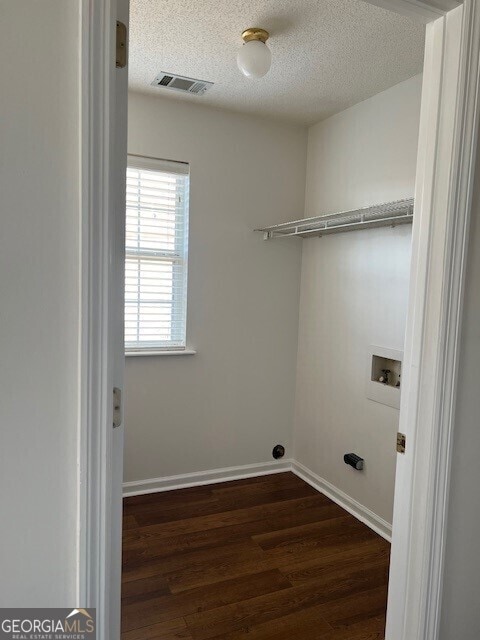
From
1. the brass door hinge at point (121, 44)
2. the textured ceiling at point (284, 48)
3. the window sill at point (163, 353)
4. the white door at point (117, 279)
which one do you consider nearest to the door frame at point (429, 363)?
the white door at point (117, 279)

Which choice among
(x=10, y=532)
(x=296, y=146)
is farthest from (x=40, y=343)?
(x=296, y=146)

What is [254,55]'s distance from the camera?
2016 mm

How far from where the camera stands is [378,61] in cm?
231

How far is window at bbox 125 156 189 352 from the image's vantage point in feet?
9.65

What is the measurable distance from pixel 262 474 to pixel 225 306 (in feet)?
4.21

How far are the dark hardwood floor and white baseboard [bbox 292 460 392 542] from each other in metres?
0.05

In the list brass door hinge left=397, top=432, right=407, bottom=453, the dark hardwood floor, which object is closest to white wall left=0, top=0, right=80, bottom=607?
brass door hinge left=397, top=432, right=407, bottom=453

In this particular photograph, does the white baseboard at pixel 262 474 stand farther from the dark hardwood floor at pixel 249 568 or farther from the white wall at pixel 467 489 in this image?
the white wall at pixel 467 489

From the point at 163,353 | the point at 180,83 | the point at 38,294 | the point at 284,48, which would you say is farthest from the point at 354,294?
the point at 38,294

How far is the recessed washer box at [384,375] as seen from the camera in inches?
102

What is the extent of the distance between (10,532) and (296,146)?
3.07 m

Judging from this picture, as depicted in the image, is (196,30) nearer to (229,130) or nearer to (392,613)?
(229,130)

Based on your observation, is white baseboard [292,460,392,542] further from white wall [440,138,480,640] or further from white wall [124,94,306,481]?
white wall [440,138,480,640]

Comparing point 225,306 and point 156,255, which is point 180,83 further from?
point 225,306
